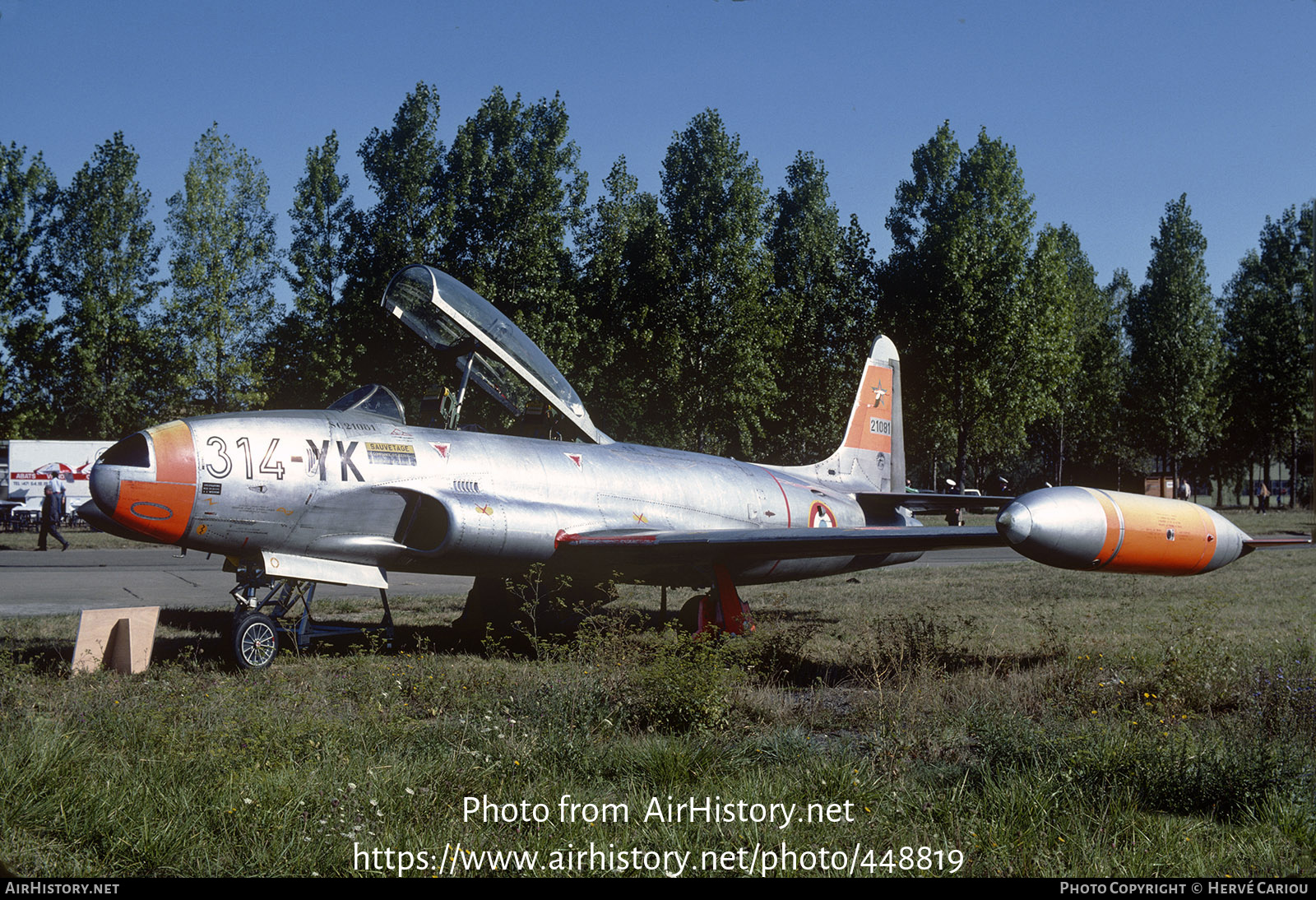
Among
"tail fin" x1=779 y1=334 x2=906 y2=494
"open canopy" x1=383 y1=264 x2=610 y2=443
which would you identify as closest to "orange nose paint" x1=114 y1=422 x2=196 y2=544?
"open canopy" x1=383 y1=264 x2=610 y2=443

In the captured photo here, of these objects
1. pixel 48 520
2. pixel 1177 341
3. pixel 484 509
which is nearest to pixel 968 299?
pixel 1177 341

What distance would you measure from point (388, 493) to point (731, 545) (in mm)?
3983

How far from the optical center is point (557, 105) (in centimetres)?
3297

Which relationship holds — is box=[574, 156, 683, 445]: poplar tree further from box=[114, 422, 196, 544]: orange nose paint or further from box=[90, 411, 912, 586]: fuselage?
box=[114, 422, 196, 544]: orange nose paint

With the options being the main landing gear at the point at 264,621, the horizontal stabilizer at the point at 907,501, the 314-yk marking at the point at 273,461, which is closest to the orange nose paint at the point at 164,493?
the 314-yk marking at the point at 273,461

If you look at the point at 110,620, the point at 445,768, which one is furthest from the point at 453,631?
the point at 445,768

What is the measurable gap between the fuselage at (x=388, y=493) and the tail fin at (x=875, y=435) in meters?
4.56

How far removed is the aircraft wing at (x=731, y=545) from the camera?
31.3ft

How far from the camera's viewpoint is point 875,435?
1661 centimetres

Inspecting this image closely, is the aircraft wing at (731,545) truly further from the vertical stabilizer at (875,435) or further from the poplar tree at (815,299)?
the poplar tree at (815,299)

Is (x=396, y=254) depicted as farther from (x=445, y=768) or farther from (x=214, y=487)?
(x=445, y=768)

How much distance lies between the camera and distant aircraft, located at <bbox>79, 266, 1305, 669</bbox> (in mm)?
7922

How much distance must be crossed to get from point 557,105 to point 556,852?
32.9 meters

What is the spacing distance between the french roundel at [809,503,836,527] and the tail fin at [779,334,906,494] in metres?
1.81
